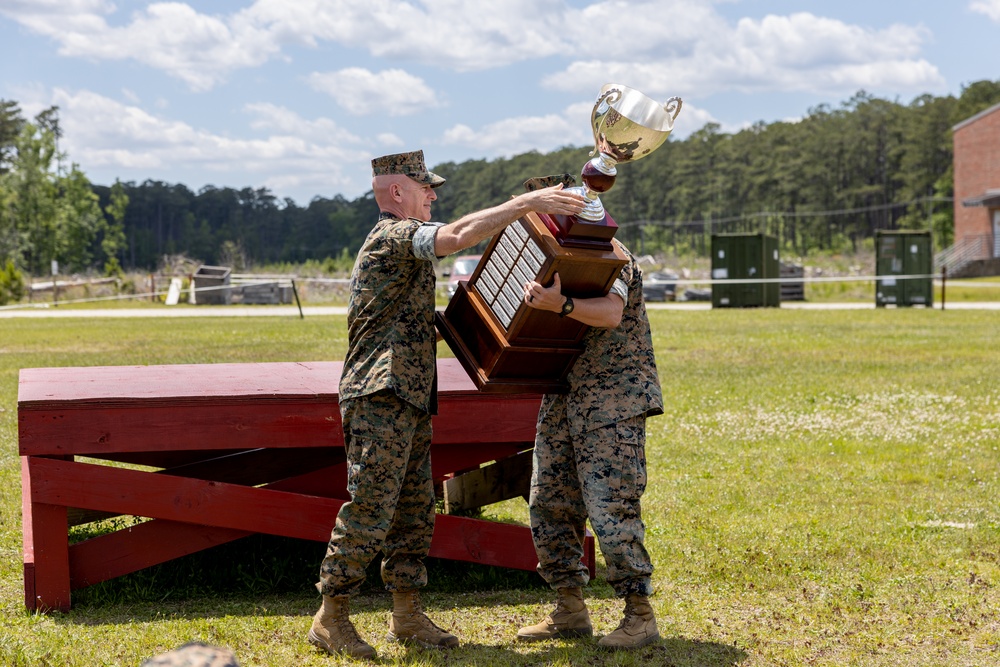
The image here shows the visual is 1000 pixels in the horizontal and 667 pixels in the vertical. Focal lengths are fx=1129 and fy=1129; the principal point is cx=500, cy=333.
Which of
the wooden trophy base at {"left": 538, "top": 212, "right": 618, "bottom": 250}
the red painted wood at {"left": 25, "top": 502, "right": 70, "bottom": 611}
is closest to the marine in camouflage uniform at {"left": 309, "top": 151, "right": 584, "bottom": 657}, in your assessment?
the wooden trophy base at {"left": 538, "top": 212, "right": 618, "bottom": 250}

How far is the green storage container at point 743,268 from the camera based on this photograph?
1315 inches

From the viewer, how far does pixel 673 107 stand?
4035 millimetres

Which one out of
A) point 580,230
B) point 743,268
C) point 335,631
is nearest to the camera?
point 580,230

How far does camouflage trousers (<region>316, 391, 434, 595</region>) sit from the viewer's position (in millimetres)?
4359

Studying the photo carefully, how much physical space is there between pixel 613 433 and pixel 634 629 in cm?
83

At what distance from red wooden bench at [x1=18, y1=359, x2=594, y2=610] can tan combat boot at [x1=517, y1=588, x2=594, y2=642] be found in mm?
727

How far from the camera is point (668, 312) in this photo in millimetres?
31516

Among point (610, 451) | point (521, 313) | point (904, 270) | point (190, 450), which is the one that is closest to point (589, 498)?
point (610, 451)

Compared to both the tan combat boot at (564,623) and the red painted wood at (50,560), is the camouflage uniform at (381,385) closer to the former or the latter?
the tan combat boot at (564,623)

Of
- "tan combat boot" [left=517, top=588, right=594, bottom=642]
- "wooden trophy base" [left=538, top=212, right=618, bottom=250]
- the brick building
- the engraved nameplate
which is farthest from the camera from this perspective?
the brick building

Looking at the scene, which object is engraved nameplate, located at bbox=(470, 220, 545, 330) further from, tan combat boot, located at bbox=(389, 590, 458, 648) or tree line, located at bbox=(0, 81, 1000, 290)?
tree line, located at bbox=(0, 81, 1000, 290)

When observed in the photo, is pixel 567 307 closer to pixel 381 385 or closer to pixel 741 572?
pixel 381 385

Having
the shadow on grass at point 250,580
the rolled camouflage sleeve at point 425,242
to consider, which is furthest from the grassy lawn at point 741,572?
the rolled camouflage sleeve at point 425,242

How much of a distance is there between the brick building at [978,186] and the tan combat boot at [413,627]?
65.1 meters
